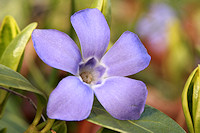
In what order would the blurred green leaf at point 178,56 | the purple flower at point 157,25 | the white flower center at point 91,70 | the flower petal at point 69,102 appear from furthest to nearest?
the purple flower at point 157,25 < the blurred green leaf at point 178,56 < the white flower center at point 91,70 < the flower petal at point 69,102

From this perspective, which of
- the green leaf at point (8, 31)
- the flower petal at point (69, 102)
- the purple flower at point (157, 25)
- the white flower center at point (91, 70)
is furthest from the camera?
the purple flower at point (157, 25)

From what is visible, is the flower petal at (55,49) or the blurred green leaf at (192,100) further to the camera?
the blurred green leaf at (192,100)

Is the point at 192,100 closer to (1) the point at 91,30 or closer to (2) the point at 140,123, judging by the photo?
(2) the point at 140,123

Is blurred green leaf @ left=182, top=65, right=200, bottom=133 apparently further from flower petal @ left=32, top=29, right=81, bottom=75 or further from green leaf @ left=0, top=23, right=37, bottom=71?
green leaf @ left=0, top=23, right=37, bottom=71

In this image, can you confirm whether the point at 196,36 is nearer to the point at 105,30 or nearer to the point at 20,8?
the point at 20,8

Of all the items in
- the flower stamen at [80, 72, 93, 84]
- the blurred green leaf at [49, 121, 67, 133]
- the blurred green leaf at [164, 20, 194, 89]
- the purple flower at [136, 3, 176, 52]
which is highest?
the flower stamen at [80, 72, 93, 84]

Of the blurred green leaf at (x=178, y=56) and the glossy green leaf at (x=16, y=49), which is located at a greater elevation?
the glossy green leaf at (x=16, y=49)

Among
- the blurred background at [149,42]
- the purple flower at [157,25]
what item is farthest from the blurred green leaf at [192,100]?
the purple flower at [157,25]

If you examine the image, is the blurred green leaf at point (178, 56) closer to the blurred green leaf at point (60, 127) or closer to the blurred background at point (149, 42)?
the blurred background at point (149, 42)

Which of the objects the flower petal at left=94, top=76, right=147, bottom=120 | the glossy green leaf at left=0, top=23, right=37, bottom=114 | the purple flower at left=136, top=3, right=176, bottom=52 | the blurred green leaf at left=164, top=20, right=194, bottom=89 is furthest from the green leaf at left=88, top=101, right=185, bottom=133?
the purple flower at left=136, top=3, right=176, bottom=52
